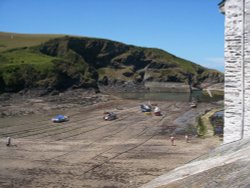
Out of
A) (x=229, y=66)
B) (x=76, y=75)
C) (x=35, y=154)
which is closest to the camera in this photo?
(x=229, y=66)

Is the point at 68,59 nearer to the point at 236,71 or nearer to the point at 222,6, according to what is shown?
the point at 222,6

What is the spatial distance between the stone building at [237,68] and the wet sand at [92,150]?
7.84 meters

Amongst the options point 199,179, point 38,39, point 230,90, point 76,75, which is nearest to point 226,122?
point 230,90

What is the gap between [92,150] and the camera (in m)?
32.8

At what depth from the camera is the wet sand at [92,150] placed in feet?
80.2

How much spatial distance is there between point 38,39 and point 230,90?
114 meters

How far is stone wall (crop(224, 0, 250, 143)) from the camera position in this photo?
1655 cm

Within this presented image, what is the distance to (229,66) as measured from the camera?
667 inches

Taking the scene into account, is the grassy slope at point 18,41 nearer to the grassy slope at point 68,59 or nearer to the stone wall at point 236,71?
the grassy slope at point 68,59

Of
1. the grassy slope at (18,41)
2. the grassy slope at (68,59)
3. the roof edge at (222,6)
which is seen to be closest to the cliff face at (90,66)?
the grassy slope at (68,59)

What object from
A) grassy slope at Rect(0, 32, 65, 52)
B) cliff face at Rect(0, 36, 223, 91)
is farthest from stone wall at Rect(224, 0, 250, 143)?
grassy slope at Rect(0, 32, 65, 52)

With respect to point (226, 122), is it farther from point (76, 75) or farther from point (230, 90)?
point (76, 75)

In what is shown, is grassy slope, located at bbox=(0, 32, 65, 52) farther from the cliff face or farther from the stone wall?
the stone wall

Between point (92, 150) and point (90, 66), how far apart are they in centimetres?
7878
